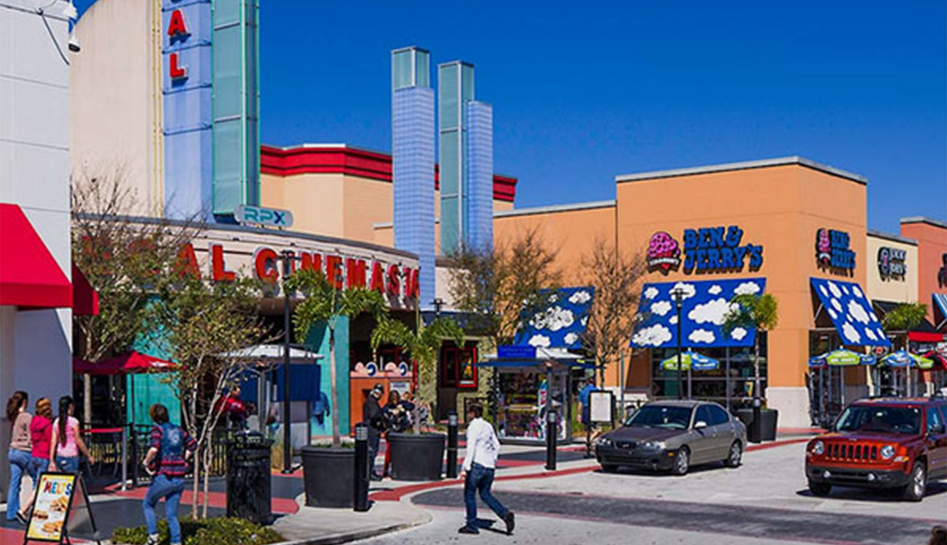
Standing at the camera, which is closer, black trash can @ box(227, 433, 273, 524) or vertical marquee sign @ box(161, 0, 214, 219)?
black trash can @ box(227, 433, 273, 524)

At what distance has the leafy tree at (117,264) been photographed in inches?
1092

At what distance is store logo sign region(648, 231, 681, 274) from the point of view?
1860 inches

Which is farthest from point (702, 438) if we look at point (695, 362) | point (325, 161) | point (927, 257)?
point (325, 161)

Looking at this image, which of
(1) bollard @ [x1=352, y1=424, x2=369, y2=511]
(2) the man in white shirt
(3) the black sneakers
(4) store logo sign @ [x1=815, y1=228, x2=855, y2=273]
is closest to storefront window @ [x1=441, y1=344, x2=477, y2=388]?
(4) store logo sign @ [x1=815, y1=228, x2=855, y2=273]

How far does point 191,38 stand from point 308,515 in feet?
74.5

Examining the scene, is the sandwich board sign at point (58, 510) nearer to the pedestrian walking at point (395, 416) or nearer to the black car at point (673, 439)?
the pedestrian walking at point (395, 416)

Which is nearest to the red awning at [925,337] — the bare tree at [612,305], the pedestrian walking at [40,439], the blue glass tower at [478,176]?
the bare tree at [612,305]

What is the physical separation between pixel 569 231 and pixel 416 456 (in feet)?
93.1

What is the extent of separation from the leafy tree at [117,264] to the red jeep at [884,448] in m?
14.6

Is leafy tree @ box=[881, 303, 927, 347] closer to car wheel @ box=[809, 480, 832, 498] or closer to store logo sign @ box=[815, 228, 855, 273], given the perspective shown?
store logo sign @ box=[815, 228, 855, 273]

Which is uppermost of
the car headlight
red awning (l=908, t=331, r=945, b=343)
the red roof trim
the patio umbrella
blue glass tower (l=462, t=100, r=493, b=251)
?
the red roof trim

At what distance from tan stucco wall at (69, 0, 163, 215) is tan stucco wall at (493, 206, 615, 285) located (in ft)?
55.9

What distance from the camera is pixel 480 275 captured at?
45844 millimetres

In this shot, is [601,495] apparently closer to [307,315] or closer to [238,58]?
[307,315]
